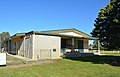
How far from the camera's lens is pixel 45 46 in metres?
23.6

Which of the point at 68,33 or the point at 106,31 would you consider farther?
the point at 68,33

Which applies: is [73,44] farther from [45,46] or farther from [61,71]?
[61,71]

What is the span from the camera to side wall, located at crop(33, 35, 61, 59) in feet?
74.3

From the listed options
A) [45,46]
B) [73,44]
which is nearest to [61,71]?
[45,46]

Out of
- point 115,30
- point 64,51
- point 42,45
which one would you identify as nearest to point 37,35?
point 42,45

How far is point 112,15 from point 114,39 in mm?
2671

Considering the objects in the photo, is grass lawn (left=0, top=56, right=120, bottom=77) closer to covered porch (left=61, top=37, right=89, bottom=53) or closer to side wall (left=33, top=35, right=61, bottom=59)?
side wall (left=33, top=35, right=61, bottom=59)

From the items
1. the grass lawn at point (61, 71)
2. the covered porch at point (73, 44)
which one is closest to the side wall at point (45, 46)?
the covered porch at point (73, 44)

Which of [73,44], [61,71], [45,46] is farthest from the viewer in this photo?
[73,44]

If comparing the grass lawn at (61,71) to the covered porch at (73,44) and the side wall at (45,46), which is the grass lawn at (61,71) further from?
the covered porch at (73,44)

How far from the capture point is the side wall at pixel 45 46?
74.3ft

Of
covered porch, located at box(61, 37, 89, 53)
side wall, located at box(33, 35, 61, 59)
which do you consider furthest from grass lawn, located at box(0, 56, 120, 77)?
covered porch, located at box(61, 37, 89, 53)

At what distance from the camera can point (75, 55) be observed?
27672 mm

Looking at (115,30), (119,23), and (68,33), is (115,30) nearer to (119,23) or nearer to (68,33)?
(119,23)
